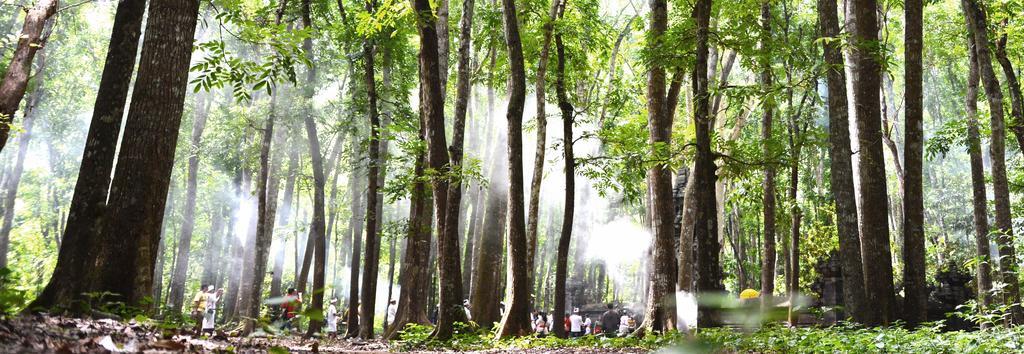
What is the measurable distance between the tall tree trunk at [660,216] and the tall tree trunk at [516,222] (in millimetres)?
2069

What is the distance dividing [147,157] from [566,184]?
888 centimetres

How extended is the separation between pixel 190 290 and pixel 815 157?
44.6m

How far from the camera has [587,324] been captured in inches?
1094

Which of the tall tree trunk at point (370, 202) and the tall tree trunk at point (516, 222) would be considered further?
the tall tree trunk at point (370, 202)

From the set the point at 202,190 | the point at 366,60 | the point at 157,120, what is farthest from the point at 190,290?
the point at 157,120

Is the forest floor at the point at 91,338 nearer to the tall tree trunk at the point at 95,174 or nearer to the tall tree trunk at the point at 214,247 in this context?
the tall tree trunk at the point at 95,174

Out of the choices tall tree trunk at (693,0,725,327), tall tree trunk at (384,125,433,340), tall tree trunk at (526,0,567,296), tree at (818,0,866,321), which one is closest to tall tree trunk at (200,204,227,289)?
tall tree trunk at (384,125,433,340)

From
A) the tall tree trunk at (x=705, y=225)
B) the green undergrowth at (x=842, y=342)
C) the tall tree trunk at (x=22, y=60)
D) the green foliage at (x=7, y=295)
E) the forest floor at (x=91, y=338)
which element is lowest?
the green undergrowth at (x=842, y=342)

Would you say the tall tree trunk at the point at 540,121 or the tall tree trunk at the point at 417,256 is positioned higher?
the tall tree trunk at the point at 540,121

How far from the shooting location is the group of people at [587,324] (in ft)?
72.5

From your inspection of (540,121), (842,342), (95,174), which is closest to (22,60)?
(95,174)

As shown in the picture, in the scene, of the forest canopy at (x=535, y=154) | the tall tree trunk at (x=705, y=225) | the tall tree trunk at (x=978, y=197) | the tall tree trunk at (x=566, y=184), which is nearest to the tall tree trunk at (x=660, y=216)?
the forest canopy at (x=535, y=154)

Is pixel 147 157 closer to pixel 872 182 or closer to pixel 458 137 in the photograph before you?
pixel 458 137

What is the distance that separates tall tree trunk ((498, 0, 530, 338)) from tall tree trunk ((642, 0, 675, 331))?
6.79 feet
